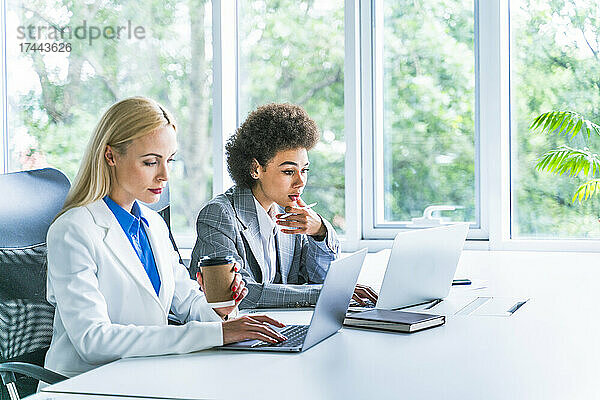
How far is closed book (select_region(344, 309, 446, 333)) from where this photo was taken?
159 centimetres

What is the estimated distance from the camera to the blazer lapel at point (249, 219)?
215 cm

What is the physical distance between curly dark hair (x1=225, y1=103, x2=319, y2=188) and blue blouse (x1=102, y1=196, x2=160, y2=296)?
0.56 metres

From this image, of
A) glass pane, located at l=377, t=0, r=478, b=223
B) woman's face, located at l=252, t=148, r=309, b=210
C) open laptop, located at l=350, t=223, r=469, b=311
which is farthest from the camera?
glass pane, located at l=377, t=0, r=478, b=223

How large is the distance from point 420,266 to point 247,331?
0.58 meters

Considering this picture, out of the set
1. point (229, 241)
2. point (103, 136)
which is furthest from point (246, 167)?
point (103, 136)

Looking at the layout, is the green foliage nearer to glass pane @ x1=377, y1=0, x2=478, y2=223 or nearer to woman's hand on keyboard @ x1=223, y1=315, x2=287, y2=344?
glass pane @ x1=377, y1=0, x2=478, y2=223

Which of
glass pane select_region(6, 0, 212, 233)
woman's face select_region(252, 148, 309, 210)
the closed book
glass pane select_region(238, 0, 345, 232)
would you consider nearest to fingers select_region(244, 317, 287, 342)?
the closed book

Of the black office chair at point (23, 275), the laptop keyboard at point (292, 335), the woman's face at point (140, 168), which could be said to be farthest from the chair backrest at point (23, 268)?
the laptop keyboard at point (292, 335)

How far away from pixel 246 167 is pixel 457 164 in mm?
1270

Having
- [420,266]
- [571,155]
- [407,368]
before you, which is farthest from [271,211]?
[571,155]

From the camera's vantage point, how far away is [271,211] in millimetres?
2301

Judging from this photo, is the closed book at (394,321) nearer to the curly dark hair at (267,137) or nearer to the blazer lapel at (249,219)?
the blazer lapel at (249,219)

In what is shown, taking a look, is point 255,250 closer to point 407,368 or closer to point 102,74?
point 407,368

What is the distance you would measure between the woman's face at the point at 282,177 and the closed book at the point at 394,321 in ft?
2.12
